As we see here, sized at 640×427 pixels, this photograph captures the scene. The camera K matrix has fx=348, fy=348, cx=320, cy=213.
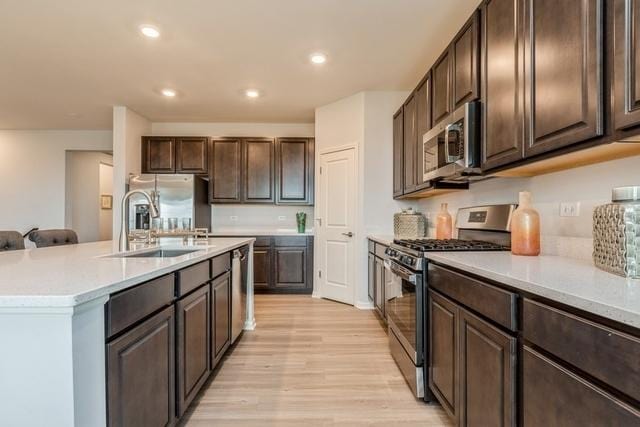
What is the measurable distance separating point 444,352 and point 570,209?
3.15 feet

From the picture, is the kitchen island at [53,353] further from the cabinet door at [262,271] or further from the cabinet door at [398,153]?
the cabinet door at [262,271]

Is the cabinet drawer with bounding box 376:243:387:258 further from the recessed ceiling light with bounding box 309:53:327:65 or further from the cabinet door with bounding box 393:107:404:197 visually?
the recessed ceiling light with bounding box 309:53:327:65

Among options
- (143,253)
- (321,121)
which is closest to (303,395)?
(143,253)

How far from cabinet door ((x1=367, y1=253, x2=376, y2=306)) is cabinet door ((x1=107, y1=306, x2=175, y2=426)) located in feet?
8.38

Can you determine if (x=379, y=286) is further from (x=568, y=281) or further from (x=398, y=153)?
(x=568, y=281)

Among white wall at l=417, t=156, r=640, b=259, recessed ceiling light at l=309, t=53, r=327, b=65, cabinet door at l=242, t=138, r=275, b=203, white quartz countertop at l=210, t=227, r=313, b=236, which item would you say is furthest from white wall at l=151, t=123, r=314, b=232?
white wall at l=417, t=156, r=640, b=259

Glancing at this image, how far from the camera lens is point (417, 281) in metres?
2.02

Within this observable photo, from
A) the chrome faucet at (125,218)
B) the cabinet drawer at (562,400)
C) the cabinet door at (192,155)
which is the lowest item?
the cabinet drawer at (562,400)


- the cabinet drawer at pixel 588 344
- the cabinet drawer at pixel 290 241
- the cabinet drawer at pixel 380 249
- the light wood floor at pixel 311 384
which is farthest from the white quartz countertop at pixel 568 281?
the cabinet drawer at pixel 290 241

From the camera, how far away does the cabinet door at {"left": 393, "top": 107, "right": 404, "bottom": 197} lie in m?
3.71

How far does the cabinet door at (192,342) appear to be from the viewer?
1.65 meters

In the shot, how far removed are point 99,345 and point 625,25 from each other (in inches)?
74.7

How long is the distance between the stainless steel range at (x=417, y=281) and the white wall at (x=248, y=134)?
292cm

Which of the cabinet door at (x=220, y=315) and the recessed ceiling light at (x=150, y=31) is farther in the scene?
the recessed ceiling light at (x=150, y=31)
